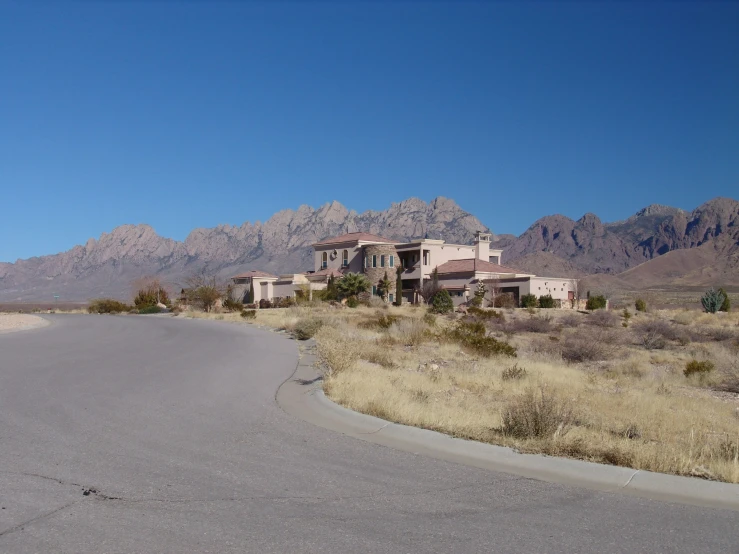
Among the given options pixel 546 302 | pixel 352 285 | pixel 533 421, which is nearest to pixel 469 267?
pixel 546 302

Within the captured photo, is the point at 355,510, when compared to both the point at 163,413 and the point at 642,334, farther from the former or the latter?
the point at 642,334

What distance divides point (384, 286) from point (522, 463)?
6032 centimetres

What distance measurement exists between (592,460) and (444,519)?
2.45 m

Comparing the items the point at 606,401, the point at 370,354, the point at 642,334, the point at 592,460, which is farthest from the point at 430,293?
the point at 592,460

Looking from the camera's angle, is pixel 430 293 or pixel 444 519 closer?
pixel 444 519

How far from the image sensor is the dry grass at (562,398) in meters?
7.50

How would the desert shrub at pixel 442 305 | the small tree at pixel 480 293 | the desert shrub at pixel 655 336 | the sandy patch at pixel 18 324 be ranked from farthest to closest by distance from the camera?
the small tree at pixel 480 293 < the desert shrub at pixel 442 305 < the sandy patch at pixel 18 324 < the desert shrub at pixel 655 336

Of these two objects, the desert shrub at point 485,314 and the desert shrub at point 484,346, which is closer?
the desert shrub at point 484,346

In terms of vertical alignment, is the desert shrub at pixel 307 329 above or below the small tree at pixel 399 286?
below

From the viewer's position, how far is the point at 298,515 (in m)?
5.41

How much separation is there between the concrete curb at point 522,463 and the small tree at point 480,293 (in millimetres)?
51201

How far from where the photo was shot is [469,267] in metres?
65.0

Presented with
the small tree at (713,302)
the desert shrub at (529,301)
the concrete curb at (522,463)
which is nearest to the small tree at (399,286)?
the desert shrub at (529,301)

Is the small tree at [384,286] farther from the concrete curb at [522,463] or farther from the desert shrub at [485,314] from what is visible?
the concrete curb at [522,463]
